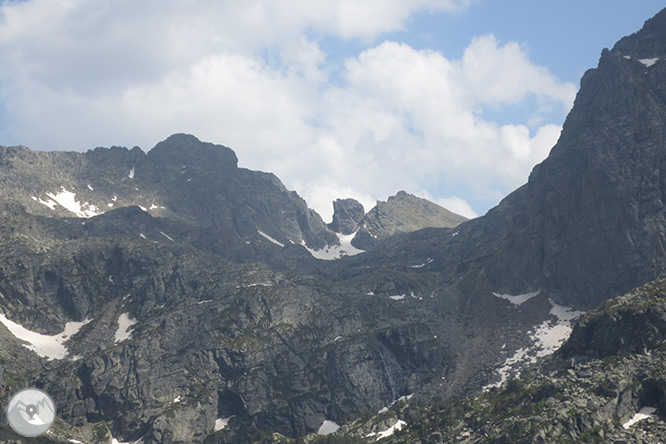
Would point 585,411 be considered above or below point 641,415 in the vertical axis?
above

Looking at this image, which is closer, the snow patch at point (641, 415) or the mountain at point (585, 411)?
the mountain at point (585, 411)

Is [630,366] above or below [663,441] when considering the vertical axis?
above

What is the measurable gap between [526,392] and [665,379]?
128 feet

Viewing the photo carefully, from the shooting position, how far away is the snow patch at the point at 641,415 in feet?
547

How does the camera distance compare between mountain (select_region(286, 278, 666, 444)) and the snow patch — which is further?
the snow patch

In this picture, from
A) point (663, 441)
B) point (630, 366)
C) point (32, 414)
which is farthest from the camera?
point (630, 366)

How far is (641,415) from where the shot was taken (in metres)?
170

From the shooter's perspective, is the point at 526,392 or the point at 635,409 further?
the point at 526,392

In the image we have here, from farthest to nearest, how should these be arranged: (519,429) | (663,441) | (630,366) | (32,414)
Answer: (630,366)
(519,429)
(663,441)
(32,414)

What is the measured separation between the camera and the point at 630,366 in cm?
18775

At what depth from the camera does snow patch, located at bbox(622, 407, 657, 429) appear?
16669cm

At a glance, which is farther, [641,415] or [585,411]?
[641,415]

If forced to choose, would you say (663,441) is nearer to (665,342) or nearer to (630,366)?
(630,366)

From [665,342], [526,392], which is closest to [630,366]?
[665,342]
